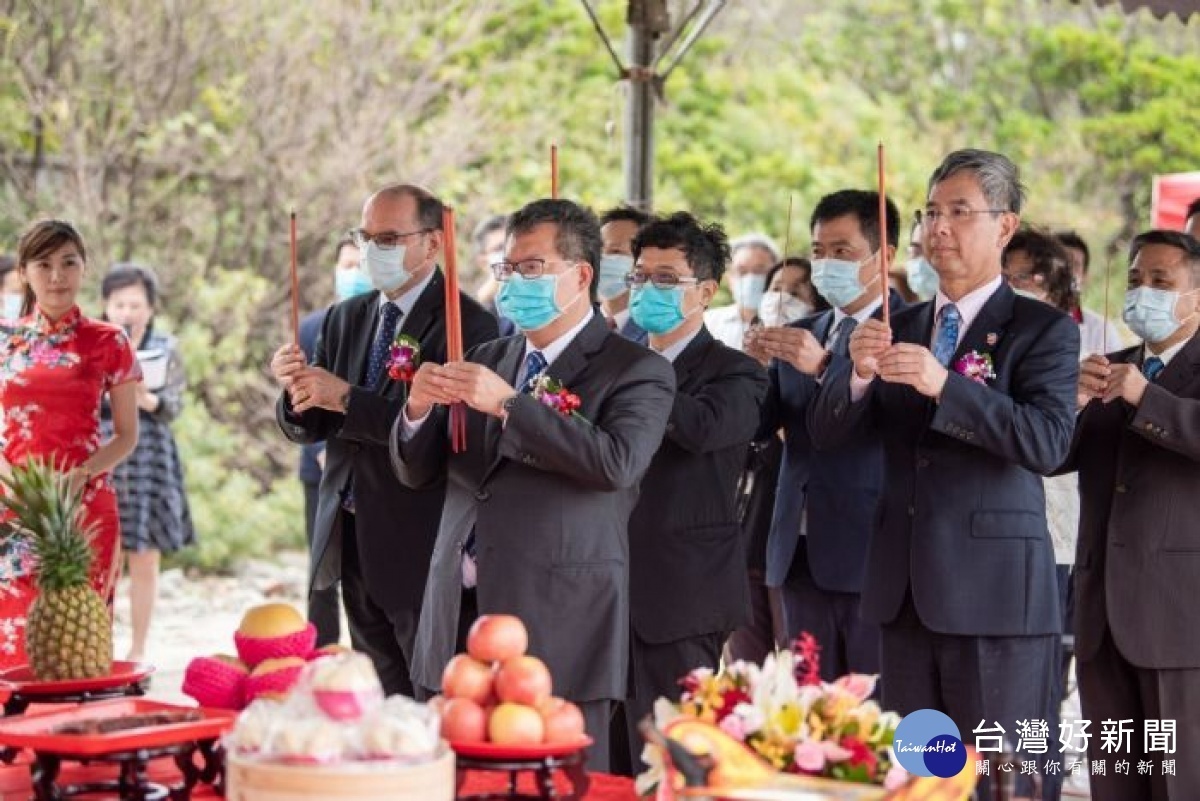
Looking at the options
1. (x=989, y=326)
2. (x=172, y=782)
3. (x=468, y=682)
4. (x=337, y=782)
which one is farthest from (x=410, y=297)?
(x=337, y=782)

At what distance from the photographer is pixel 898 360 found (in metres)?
3.82

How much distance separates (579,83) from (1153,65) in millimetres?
5403

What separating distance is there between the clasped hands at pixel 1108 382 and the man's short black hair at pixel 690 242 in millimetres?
985

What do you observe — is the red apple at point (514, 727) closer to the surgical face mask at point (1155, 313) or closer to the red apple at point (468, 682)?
the red apple at point (468, 682)

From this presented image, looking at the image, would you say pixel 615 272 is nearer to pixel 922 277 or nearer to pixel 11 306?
pixel 922 277

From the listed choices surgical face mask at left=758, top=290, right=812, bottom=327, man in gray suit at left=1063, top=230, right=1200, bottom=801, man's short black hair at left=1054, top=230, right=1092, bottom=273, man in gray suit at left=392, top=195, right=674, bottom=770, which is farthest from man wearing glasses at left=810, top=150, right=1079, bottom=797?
man's short black hair at left=1054, top=230, right=1092, bottom=273

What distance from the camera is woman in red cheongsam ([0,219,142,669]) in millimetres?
5469

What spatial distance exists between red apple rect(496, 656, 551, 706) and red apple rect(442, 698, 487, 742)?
0.05 metres

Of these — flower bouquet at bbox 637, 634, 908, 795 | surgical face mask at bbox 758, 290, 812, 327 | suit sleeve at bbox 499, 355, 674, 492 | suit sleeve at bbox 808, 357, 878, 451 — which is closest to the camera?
flower bouquet at bbox 637, 634, 908, 795

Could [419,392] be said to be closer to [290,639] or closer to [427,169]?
[290,639]

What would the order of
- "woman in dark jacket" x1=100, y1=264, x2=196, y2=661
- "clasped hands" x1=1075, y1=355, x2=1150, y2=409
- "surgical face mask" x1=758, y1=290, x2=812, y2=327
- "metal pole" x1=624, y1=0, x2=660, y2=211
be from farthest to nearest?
1. "woman in dark jacket" x1=100, y1=264, x2=196, y2=661
2. "metal pole" x1=624, y1=0, x2=660, y2=211
3. "surgical face mask" x1=758, y1=290, x2=812, y2=327
4. "clasped hands" x1=1075, y1=355, x2=1150, y2=409

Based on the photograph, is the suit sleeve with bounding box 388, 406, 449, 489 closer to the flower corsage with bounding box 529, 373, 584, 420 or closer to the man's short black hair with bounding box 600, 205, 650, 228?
the flower corsage with bounding box 529, 373, 584, 420

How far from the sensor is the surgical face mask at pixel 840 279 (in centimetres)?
491

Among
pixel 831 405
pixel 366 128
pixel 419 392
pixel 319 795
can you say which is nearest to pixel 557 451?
pixel 419 392
